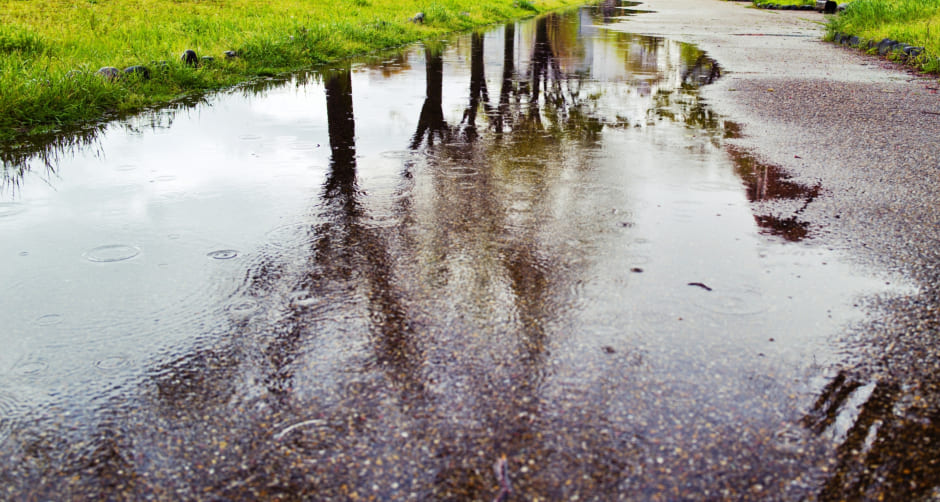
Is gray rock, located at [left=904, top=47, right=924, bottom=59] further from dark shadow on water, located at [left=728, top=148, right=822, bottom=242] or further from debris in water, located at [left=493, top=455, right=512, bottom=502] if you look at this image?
debris in water, located at [left=493, top=455, right=512, bottom=502]

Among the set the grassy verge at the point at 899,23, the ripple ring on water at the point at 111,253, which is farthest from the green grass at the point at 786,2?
the ripple ring on water at the point at 111,253

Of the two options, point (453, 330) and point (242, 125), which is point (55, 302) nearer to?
point (453, 330)

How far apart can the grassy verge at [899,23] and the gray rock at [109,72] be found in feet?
39.7

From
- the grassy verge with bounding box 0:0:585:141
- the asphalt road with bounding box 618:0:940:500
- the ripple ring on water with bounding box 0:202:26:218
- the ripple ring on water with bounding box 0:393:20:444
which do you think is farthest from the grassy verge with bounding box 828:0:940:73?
the ripple ring on water with bounding box 0:393:20:444

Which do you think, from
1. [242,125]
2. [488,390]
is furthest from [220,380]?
[242,125]

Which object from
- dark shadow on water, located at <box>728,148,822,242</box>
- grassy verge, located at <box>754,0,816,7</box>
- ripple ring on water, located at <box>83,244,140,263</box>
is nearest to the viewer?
ripple ring on water, located at <box>83,244,140,263</box>

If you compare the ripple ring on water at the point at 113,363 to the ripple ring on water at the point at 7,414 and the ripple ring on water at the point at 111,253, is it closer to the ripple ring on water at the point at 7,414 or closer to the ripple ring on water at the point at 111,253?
the ripple ring on water at the point at 7,414

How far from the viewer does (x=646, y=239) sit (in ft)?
13.0

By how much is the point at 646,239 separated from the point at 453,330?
1.55 metres

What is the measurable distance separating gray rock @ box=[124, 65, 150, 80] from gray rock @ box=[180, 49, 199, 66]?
2.91 feet

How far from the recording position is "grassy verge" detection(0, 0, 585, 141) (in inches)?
285

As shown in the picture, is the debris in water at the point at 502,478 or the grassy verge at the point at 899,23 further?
the grassy verge at the point at 899,23

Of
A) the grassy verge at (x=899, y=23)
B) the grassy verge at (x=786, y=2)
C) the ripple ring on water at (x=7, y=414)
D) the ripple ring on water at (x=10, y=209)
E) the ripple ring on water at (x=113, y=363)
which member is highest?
the grassy verge at (x=786, y=2)

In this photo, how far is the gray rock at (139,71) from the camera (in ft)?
28.1
